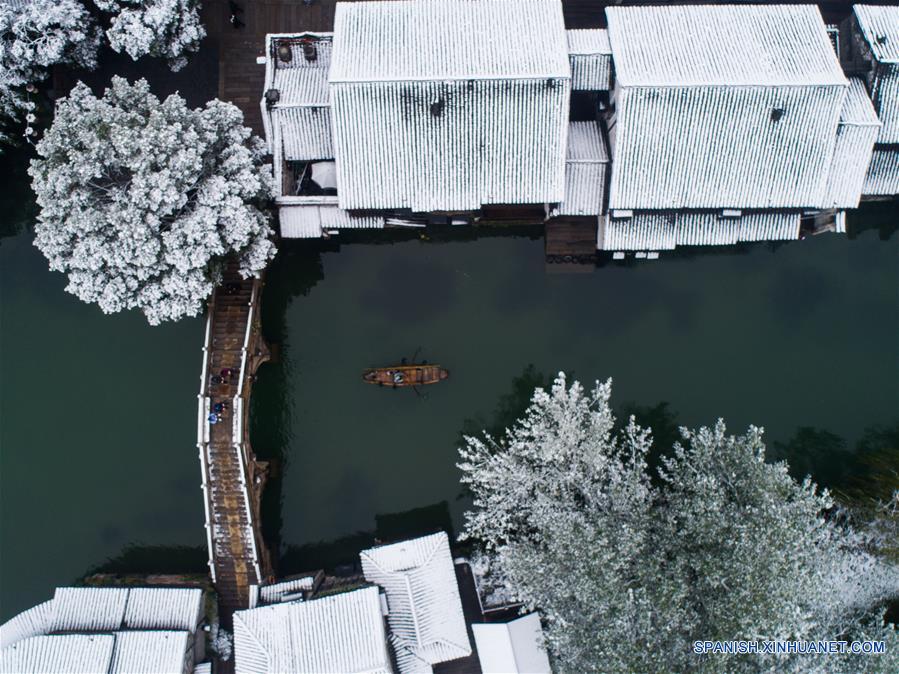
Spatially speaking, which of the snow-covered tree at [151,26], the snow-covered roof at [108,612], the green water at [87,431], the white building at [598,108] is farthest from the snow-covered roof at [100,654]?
the snow-covered tree at [151,26]

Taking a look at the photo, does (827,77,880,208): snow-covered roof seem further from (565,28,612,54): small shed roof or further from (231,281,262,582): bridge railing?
(231,281,262,582): bridge railing

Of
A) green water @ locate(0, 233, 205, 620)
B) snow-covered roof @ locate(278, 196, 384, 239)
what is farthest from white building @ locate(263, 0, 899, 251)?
green water @ locate(0, 233, 205, 620)

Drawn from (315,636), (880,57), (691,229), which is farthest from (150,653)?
(880,57)

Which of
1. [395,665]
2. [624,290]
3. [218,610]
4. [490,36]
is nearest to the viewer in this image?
[490,36]

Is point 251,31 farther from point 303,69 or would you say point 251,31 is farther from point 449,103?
point 449,103

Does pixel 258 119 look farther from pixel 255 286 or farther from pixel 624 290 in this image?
pixel 624 290

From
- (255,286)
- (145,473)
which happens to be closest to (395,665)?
(145,473)
